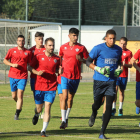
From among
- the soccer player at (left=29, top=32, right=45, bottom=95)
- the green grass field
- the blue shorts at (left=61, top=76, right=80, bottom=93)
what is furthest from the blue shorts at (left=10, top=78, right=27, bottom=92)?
the blue shorts at (left=61, top=76, right=80, bottom=93)

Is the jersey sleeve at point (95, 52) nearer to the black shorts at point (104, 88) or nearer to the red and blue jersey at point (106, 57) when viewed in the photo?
the red and blue jersey at point (106, 57)

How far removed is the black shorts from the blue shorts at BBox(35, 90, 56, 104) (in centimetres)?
92

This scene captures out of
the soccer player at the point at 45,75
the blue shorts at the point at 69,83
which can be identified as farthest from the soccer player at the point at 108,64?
the blue shorts at the point at 69,83

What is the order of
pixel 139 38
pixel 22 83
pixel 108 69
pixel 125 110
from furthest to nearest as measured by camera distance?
pixel 139 38, pixel 125 110, pixel 22 83, pixel 108 69

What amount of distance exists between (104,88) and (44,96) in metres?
1.28

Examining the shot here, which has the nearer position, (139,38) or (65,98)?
(65,98)

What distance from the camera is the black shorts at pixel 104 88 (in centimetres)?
811

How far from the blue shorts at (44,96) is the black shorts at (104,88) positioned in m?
0.92

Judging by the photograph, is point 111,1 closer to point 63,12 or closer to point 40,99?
point 63,12

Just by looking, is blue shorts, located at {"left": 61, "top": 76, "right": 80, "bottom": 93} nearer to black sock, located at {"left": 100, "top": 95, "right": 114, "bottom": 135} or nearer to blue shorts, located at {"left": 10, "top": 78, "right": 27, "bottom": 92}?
blue shorts, located at {"left": 10, "top": 78, "right": 27, "bottom": 92}

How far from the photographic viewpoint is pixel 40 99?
27.6 ft

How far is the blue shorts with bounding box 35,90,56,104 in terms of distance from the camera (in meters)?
8.18

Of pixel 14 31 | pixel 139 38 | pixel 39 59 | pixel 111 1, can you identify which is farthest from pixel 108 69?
pixel 111 1

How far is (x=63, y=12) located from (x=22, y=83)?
43.5 m
